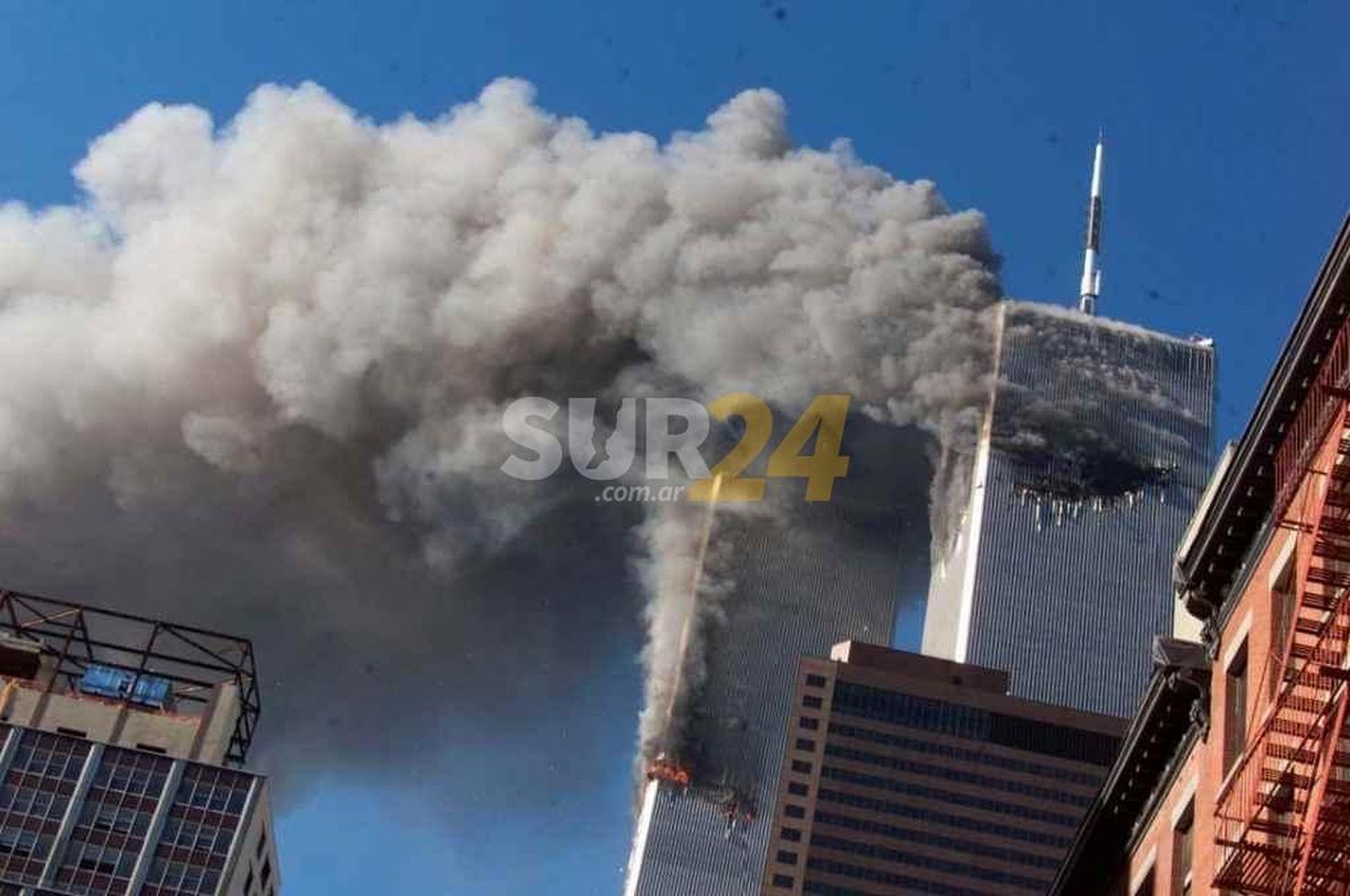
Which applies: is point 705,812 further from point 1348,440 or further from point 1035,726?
point 1348,440

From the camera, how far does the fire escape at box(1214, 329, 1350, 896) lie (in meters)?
27.5

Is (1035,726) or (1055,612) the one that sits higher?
(1055,612)

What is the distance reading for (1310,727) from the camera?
2845cm

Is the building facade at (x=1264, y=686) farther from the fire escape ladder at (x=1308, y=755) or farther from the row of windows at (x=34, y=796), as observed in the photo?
the row of windows at (x=34, y=796)

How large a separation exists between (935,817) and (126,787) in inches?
3077

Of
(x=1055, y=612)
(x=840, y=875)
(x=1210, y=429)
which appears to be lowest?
(x=840, y=875)

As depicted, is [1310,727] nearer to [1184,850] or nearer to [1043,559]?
[1184,850]

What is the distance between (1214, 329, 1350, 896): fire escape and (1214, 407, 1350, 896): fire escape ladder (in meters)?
0.02

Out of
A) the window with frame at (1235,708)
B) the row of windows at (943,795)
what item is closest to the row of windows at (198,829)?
the window with frame at (1235,708)

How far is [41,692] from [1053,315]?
356 feet

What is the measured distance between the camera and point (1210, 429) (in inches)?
A: 6944

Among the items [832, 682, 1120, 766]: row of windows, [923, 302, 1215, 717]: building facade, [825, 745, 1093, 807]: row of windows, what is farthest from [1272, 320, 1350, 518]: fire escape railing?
[923, 302, 1215, 717]: building facade

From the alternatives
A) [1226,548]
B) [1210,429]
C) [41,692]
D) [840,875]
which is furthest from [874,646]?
[1226,548]

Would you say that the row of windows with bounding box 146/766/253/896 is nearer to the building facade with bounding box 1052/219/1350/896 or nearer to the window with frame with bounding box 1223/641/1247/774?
the building facade with bounding box 1052/219/1350/896
